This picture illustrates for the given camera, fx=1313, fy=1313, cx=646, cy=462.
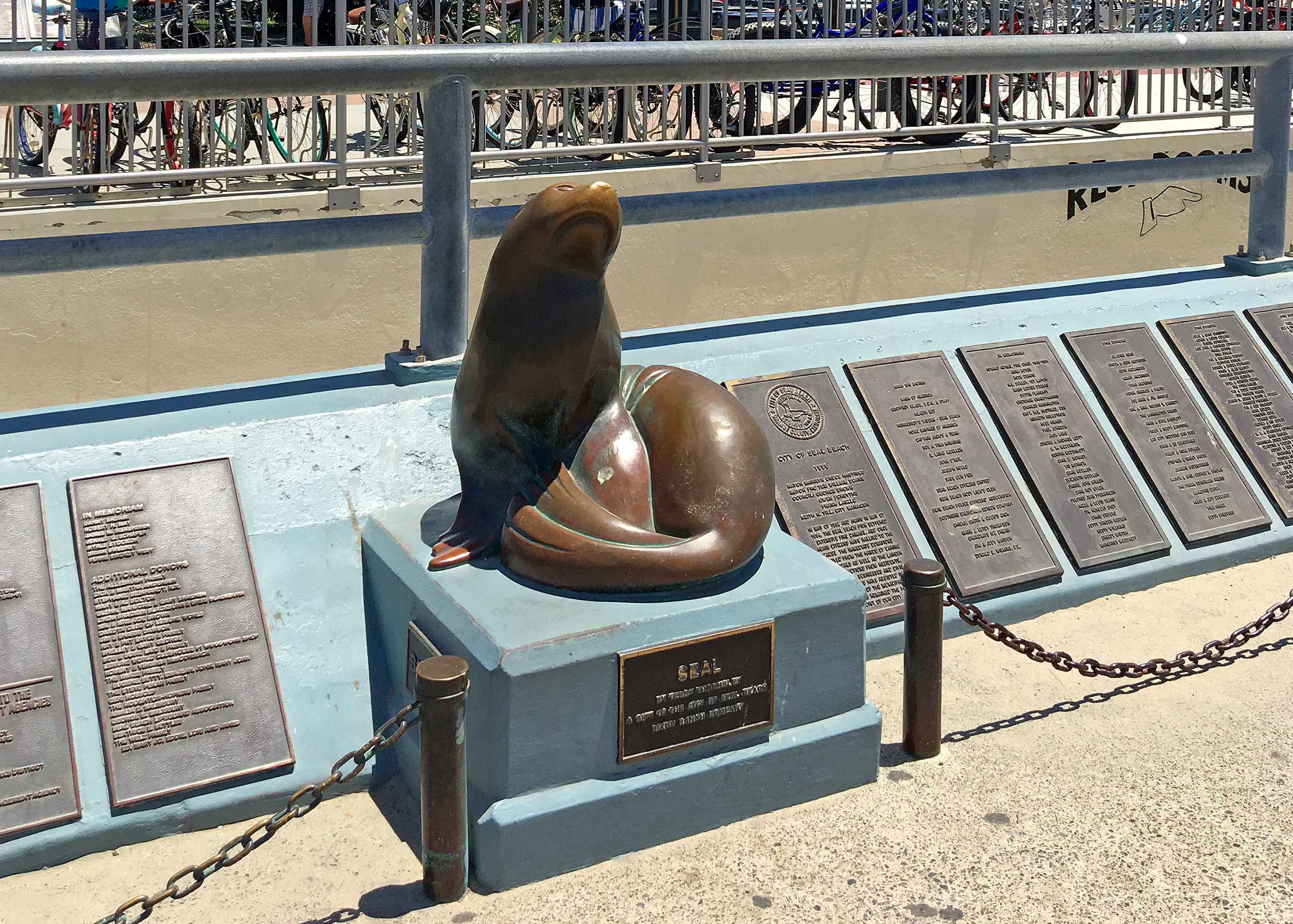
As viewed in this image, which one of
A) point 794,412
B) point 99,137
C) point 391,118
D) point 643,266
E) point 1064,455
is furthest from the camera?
point 643,266

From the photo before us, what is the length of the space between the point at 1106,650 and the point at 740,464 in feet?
5.80

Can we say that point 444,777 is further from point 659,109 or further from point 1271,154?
point 659,109

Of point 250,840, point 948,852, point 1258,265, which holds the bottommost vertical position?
point 948,852

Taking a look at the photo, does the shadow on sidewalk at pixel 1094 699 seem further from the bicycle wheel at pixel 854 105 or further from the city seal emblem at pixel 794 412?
the bicycle wheel at pixel 854 105

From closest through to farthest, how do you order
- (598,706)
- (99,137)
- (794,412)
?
(598,706), (794,412), (99,137)

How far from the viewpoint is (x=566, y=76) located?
490cm

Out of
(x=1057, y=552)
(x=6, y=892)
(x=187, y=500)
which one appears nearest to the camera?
(x=6, y=892)

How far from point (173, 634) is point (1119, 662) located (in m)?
3.19

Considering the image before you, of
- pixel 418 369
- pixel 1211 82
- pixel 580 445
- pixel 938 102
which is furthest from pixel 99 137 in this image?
pixel 1211 82

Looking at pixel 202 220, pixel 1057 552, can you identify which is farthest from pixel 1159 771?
pixel 202 220

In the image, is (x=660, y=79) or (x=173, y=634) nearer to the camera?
(x=173, y=634)

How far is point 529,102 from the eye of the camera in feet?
32.8

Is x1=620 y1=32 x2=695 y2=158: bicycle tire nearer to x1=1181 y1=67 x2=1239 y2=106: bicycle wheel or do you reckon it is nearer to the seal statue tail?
x1=1181 y1=67 x2=1239 y2=106: bicycle wheel

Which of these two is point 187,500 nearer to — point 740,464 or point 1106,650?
point 740,464
